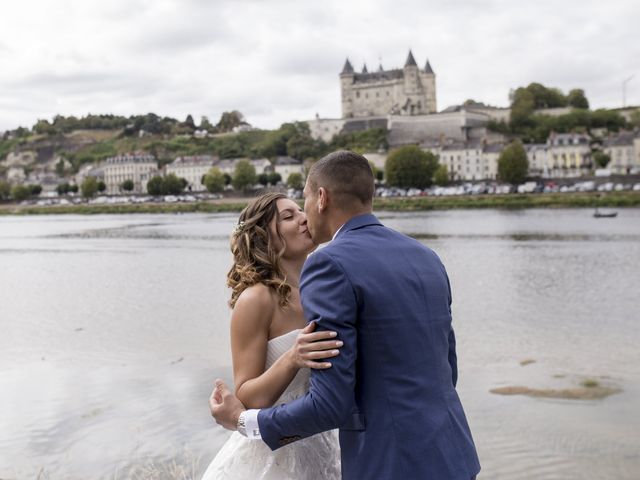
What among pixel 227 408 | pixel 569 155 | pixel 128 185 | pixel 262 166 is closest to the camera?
pixel 227 408

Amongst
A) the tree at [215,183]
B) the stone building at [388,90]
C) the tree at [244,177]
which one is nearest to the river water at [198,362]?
the tree at [244,177]

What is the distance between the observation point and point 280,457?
2.38m

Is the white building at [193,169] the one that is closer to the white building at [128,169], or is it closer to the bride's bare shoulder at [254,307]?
the white building at [128,169]

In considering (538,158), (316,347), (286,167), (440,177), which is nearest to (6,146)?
(286,167)

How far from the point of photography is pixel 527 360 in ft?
29.6


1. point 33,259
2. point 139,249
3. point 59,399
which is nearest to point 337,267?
point 59,399

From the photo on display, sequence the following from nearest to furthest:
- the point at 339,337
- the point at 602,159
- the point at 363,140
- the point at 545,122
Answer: the point at 339,337
the point at 602,159
the point at 545,122
the point at 363,140

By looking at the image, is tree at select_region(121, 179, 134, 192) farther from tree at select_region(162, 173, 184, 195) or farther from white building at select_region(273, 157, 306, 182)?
white building at select_region(273, 157, 306, 182)

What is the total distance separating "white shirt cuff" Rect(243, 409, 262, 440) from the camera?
7.11 ft

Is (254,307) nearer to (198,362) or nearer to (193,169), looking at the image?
(198,362)

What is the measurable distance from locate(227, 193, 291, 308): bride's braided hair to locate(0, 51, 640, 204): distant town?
54.7 meters

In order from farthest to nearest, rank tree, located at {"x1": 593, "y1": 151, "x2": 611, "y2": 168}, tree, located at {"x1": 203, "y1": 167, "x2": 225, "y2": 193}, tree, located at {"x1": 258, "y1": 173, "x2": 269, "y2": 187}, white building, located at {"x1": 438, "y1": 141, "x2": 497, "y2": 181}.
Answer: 1. tree, located at {"x1": 258, "y1": 173, "x2": 269, "y2": 187}
2. tree, located at {"x1": 203, "y1": 167, "x2": 225, "y2": 193}
3. white building, located at {"x1": 438, "y1": 141, "x2": 497, "y2": 181}
4. tree, located at {"x1": 593, "y1": 151, "x2": 611, "y2": 168}

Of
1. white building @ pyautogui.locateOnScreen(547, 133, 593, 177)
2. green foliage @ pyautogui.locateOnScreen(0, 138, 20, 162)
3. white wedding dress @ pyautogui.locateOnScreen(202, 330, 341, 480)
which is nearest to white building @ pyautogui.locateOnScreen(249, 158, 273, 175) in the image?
white building @ pyautogui.locateOnScreen(547, 133, 593, 177)

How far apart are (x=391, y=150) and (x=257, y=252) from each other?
254 feet
